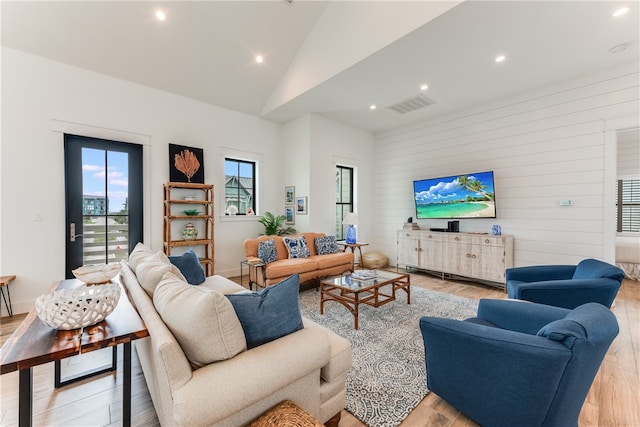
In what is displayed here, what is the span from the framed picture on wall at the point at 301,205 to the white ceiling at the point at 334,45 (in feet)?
5.91

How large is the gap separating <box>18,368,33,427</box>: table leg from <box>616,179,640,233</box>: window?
9784 mm

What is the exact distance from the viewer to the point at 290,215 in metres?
5.62

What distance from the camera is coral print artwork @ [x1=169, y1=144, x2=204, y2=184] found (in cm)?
439

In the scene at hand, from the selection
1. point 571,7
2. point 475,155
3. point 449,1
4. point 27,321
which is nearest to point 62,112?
point 27,321

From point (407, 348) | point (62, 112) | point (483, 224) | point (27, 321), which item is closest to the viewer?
point (27, 321)

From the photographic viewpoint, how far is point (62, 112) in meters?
3.53

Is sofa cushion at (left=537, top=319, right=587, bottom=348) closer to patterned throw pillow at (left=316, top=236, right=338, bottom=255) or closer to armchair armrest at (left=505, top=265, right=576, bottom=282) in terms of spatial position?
armchair armrest at (left=505, top=265, right=576, bottom=282)

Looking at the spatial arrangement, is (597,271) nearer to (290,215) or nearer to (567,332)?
(567,332)

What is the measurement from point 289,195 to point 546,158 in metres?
4.51

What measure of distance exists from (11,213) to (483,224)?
695 cm

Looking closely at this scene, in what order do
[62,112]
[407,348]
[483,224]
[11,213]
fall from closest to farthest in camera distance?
[407,348]
[11,213]
[62,112]
[483,224]

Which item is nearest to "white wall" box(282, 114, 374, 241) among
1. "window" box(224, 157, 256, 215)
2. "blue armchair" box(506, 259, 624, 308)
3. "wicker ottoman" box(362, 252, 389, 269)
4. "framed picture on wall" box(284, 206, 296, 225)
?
"framed picture on wall" box(284, 206, 296, 225)

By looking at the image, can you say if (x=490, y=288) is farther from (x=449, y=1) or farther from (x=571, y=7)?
(x=449, y=1)

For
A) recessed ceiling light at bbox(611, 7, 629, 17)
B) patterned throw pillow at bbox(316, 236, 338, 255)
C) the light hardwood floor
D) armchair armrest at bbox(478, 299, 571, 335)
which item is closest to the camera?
the light hardwood floor
